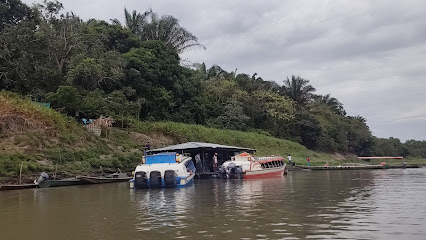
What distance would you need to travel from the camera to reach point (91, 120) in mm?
29375

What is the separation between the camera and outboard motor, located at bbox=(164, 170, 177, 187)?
1842 cm

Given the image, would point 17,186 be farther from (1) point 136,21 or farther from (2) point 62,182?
(1) point 136,21

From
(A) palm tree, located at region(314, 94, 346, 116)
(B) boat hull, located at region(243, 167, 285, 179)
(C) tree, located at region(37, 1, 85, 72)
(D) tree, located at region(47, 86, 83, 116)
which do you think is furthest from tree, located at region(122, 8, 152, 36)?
(A) palm tree, located at region(314, 94, 346, 116)

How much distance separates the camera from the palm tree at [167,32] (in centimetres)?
4778

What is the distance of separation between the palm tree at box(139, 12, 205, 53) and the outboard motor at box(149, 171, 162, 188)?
1274 inches

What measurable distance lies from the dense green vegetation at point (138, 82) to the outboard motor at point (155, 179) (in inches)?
378

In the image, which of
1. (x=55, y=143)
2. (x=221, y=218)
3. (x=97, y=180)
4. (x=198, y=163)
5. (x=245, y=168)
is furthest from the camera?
(x=198, y=163)

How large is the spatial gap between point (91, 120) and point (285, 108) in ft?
101

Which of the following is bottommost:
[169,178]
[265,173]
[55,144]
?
[265,173]

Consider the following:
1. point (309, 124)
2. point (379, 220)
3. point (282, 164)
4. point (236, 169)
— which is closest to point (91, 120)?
point (236, 169)

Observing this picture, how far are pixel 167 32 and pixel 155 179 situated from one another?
1316 inches

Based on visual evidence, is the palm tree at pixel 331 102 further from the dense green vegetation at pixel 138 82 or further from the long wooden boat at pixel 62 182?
the long wooden boat at pixel 62 182

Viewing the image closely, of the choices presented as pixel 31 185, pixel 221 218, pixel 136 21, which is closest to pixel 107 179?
pixel 31 185

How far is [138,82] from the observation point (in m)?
37.0
